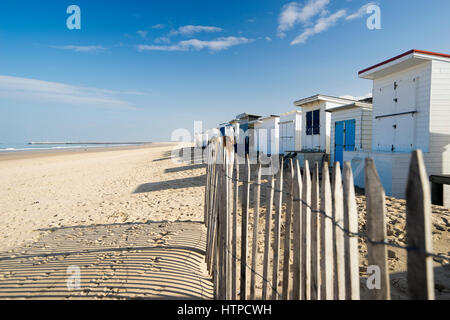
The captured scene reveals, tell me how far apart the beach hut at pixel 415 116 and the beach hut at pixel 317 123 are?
4.89 metres

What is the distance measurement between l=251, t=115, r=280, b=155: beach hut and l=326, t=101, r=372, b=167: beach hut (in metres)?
7.33

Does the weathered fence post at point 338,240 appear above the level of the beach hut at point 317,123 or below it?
below

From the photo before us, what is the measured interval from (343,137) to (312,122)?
3.48 m

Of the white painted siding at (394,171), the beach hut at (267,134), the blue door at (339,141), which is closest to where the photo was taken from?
the white painted siding at (394,171)

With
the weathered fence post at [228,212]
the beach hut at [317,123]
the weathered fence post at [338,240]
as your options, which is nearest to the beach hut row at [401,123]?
the beach hut at [317,123]

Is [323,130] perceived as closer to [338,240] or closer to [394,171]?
[394,171]

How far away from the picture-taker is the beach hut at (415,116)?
7.83 metres

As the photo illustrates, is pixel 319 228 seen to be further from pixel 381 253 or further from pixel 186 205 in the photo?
pixel 186 205

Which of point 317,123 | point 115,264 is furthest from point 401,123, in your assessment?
point 115,264

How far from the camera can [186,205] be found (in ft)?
23.3

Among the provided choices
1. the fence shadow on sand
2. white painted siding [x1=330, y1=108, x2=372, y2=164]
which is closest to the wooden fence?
the fence shadow on sand

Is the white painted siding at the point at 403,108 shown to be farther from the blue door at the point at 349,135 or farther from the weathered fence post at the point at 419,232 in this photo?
the weathered fence post at the point at 419,232

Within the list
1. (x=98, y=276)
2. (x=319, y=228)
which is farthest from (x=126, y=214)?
(x=319, y=228)

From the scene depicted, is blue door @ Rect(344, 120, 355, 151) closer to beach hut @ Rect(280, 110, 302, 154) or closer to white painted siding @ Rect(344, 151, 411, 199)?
white painted siding @ Rect(344, 151, 411, 199)
